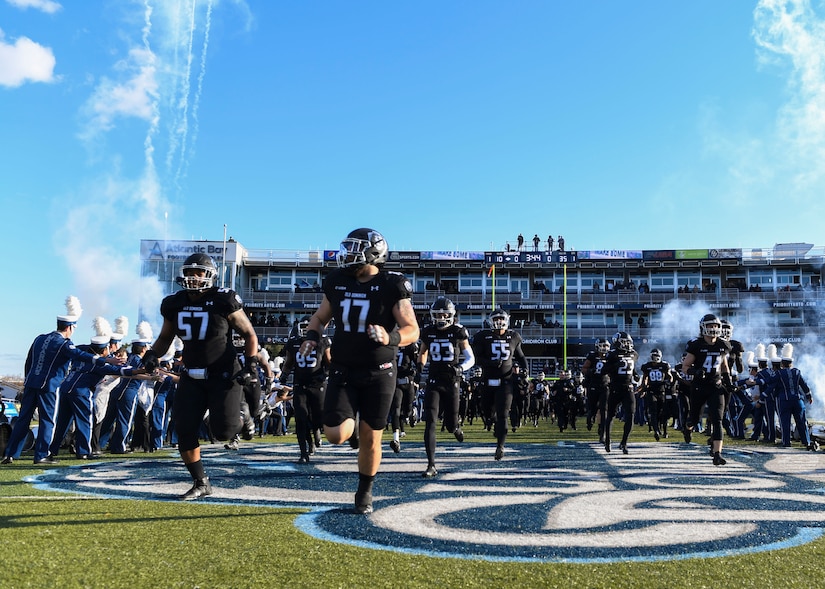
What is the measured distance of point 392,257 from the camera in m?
61.8

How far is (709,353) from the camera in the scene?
401 inches

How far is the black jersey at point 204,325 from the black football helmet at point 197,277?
0.28ft

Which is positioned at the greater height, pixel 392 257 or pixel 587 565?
pixel 392 257

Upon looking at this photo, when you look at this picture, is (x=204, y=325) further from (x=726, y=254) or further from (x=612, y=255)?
(x=726, y=254)

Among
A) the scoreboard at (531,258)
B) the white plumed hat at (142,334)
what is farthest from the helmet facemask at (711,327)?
the scoreboard at (531,258)

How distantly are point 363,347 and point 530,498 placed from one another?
6.85ft

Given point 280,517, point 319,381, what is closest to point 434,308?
point 319,381

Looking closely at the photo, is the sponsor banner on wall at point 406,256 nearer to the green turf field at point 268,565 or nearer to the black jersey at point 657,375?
the black jersey at point 657,375

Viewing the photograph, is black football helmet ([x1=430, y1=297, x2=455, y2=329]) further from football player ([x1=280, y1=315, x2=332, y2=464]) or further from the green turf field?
the green turf field

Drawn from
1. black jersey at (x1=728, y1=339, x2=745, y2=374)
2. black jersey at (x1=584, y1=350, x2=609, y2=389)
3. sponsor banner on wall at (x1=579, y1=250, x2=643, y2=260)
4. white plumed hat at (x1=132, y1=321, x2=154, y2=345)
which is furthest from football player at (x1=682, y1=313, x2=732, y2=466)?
sponsor banner on wall at (x1=579, y1=250, x2=643, y2=260)

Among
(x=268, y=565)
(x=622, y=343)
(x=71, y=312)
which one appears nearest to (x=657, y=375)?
(x=622, y=343)

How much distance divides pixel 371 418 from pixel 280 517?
3.22 feet

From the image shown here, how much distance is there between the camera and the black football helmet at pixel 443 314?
9.41 metres

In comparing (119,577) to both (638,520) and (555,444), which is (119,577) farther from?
(555,444)
